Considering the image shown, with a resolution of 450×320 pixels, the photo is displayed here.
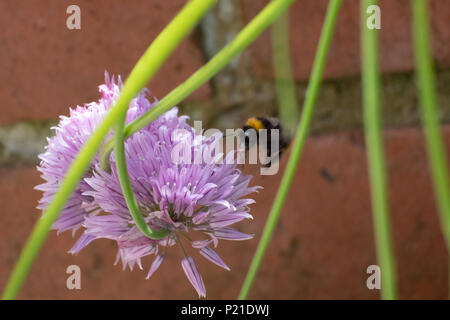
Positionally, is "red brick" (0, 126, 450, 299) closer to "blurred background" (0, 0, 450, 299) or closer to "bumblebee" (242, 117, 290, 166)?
"blurred background" (0, 0, 450, 299)

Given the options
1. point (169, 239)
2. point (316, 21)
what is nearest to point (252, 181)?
point (169, 239)

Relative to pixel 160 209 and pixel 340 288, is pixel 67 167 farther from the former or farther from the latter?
pixel 340 288

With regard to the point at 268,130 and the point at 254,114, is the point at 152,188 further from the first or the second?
the point at 254,114

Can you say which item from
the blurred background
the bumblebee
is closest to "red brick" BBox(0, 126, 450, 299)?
the blurred background

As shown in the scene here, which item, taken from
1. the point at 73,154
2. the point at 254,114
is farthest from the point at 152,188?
the point at 254,114

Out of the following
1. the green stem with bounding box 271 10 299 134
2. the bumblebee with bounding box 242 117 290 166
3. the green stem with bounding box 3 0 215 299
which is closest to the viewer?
the green stem with bounding box 3 0 215 299

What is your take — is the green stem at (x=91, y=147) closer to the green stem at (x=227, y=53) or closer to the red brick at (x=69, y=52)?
the green stem at (x=227, y=53)

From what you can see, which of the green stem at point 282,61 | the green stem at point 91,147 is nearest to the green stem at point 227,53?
the green stem at point 91,147
